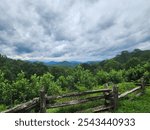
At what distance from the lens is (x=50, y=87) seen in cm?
3384

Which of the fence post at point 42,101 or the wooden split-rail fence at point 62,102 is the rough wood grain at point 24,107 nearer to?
the wooden split-rail fence at point 62,102


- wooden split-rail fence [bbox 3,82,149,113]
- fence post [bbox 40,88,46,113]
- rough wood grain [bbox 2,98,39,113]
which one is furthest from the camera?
fence post [bbox 40,88,46,113]

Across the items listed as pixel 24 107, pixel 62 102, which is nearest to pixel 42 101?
pixel 24 107

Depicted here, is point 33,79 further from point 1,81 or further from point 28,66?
point 28,66

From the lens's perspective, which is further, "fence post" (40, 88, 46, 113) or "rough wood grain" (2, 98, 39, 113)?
"fence post" (40, 88, 46, 113)

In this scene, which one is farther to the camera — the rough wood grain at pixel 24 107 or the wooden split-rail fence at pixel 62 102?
the wooden split-rail fence at pixel 62 102

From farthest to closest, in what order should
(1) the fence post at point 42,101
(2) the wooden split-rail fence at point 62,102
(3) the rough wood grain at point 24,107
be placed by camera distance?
(1) the fence post at point 42,101, (2) the wooden split-rail fence at point 62,102, (3) the rough wood grain at point 24,107

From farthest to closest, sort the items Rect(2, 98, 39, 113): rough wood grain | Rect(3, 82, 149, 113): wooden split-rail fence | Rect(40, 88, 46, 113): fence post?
Rect(40, 88, 46, 113): fence post < Rect(3, 82, 149, 113): wooden split-rail fence < Rect(2, 98, 39, 113): rough wood grain

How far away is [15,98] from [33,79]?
466 cm

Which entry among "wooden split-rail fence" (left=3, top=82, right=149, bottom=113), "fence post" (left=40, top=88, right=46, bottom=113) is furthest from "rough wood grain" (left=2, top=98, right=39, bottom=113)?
"fence post" (left=40, top=88, right=46, bottom=113)

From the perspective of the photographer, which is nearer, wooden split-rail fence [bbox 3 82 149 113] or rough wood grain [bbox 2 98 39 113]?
rough wood grain [bbox 2 98 39 113]

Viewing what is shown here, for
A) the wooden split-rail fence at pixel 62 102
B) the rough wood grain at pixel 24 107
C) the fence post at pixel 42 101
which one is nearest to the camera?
the rough wood grain at pixel 24 107

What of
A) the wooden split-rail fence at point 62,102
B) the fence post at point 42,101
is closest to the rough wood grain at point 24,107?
the wooden split-rail fence at point 62,102

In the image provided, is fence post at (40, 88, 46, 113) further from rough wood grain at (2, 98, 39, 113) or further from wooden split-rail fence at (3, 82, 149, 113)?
rough wood grain at (2, 98, 39, 113)
